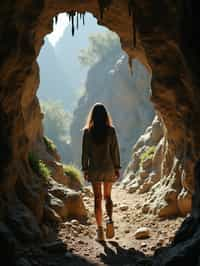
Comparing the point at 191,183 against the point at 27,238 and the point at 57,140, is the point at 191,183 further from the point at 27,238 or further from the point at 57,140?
Answer: the point at 57,140

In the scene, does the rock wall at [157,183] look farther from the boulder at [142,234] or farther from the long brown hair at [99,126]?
the long brown hair at [99,126]

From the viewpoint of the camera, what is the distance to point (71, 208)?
8.89 metres

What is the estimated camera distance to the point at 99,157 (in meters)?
6.93

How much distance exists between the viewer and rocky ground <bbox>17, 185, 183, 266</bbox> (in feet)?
19.1

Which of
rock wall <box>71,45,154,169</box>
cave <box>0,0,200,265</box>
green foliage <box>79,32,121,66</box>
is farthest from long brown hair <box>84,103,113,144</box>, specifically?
green foliage <box>79,32,121,66</box>

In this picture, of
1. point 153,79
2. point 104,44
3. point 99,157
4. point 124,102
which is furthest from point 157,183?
point 104,44

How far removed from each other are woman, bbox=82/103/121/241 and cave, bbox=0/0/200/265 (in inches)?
46.4

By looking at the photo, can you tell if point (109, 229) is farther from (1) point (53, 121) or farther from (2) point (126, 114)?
(1) point (53, 121)

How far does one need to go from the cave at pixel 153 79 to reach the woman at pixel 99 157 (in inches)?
46.4

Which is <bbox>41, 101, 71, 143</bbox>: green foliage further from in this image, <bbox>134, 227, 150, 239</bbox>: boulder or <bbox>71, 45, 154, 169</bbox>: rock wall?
<bbox>134, 227, 150, 239</bbox>: boulder

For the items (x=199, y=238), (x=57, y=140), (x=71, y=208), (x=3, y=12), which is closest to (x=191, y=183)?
(x=71, y=208)

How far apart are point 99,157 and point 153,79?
2412mm

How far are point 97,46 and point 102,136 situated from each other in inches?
1840

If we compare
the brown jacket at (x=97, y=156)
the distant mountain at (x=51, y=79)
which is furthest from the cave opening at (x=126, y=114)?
the distant mountain at (x=51, y=79)
